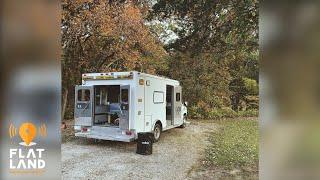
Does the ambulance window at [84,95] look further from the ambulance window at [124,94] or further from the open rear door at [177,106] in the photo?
the open rear door at [177,106]

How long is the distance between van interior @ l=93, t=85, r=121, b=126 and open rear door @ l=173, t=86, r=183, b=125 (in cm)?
74

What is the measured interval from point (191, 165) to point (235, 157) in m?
0.43

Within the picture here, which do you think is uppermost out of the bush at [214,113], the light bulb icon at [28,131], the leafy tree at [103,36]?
the leafy tree at [103,36]

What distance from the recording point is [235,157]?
304 cm

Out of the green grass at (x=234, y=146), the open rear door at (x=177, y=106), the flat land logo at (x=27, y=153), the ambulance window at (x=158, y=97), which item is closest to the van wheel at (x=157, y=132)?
the open rear door at (x=177, y=106)

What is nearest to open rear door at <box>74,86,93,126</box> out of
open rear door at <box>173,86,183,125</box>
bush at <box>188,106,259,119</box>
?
open rear door at <box>173,86,183,125</box>

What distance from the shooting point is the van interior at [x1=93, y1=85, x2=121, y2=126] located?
13.7ft

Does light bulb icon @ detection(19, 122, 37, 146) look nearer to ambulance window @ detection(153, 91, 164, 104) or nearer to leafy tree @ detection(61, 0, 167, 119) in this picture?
leafy tree @ detection(61, 0, 167, 119)

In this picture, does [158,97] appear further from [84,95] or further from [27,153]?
[27,153]

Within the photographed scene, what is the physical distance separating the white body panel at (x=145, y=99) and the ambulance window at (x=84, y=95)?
98 millimetres

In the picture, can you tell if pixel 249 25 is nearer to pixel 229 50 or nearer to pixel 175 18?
pixel 229 50

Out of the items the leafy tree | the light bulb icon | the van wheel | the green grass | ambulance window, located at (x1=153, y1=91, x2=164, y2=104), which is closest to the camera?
the light bulb icon

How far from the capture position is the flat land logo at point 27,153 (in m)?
2.52

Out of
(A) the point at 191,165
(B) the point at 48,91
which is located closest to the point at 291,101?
(A) the point at 191,165
